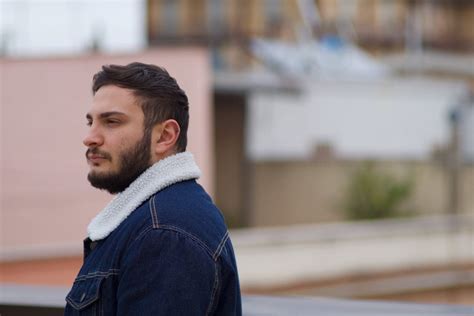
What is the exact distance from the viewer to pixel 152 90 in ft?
7.79

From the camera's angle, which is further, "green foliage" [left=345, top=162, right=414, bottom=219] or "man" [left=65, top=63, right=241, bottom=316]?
"green foliage" [left=345, top=162, right=414, bottom=219]

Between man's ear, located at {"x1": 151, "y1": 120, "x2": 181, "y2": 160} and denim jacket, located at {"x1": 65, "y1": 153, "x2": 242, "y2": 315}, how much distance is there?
27 mm

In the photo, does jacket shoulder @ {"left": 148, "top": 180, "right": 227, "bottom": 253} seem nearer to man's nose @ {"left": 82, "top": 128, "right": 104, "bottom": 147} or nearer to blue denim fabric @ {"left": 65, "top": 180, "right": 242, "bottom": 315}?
blue denim fabric @ {"left": 65, "top": 180, "right": 242, "bottom": 315}

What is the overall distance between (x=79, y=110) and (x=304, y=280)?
4.91m

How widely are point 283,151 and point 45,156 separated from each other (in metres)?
8.59

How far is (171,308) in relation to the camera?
2170 millimetres

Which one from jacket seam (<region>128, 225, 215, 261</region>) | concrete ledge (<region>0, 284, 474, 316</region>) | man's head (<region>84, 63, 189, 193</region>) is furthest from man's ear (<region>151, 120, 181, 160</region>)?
concrete ledge (<region>0, 284, 474, 316</region>)

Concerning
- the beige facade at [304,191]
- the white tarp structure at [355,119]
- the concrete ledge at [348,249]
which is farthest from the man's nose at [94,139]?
the beige facade at [304,191]

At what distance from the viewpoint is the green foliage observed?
70.4 ft

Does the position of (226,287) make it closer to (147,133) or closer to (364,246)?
(147,133)

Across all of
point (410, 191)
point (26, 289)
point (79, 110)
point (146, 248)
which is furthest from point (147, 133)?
point (410, 191)

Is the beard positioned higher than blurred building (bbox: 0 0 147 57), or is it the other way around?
blurred building (bbox: 0 0 147 57)

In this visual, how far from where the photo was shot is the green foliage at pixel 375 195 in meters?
21.5

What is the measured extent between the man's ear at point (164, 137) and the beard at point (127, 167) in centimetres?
2
